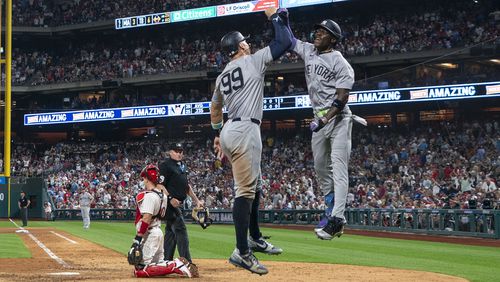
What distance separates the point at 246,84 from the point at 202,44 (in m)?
41.5

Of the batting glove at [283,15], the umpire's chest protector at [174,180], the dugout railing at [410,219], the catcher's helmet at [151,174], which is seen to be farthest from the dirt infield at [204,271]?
the dugout railing at [410,219]

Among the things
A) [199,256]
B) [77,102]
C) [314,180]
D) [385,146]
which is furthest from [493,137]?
[77,102]

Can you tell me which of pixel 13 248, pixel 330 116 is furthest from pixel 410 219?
pixel 330 116

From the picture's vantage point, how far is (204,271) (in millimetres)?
11070

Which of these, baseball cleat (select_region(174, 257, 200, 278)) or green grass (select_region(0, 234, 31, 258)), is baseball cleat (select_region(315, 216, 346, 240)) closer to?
baseball cleat (select_region(174, 257, 200, 278))

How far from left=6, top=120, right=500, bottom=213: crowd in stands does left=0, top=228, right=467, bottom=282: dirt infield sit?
1036 cm

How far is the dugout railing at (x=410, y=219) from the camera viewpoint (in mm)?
20281

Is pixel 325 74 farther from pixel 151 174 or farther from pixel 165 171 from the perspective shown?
pixel 165 171

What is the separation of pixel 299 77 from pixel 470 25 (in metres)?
11.6

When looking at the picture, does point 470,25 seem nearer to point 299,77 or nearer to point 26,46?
point 299,77

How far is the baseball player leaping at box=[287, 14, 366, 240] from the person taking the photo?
671cm

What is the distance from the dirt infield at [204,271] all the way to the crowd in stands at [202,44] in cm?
2603

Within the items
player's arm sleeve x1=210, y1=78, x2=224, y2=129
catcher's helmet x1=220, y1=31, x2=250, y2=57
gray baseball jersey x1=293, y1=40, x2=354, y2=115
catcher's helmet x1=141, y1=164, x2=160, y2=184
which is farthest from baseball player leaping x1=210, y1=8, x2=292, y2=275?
catcher's helmet x1=141, y1=164, x2=160, y2=184

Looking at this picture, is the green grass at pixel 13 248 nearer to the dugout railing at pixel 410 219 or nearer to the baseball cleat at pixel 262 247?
the baseball cleat at pixel 262 247
